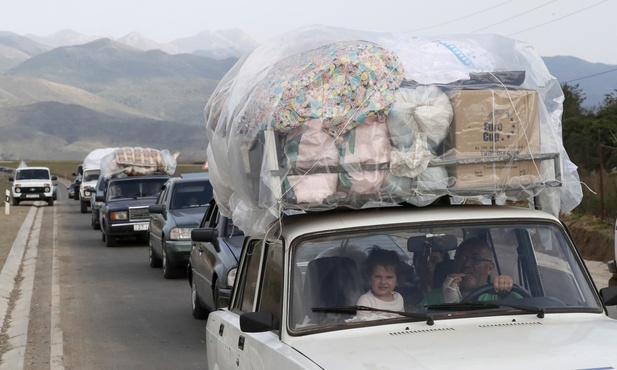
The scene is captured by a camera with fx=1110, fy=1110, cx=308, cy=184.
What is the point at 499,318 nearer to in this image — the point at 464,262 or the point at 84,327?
the point at 464,262

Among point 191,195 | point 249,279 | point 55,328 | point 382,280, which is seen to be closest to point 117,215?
point 191,195

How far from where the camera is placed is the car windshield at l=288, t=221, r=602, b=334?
537 centimetres

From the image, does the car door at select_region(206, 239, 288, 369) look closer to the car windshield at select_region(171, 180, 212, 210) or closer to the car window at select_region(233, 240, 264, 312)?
the car window at select_region(233, 240, 264, 312)

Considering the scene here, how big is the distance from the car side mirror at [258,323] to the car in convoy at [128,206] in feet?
65.3

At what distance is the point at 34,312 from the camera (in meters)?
15.0

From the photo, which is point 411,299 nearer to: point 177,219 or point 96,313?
point 96,313

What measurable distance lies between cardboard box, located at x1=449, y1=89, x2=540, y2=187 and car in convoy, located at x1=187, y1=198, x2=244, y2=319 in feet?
18.9

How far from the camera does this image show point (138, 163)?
2984 centimetres

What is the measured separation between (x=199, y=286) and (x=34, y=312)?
2996mm

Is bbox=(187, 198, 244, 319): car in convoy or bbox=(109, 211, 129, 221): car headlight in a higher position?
bbox=(187, 198, 244, 319): car in convoy

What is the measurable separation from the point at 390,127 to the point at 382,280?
799mm

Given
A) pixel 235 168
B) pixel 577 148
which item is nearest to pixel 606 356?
pixel 235 168

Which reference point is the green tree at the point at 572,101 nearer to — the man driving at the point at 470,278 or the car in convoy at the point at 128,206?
the car in convoy at the point at 128,206

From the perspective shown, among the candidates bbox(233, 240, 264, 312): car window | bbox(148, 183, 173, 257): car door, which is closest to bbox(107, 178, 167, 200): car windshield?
bbox(148, 183, 173, 257): car door
